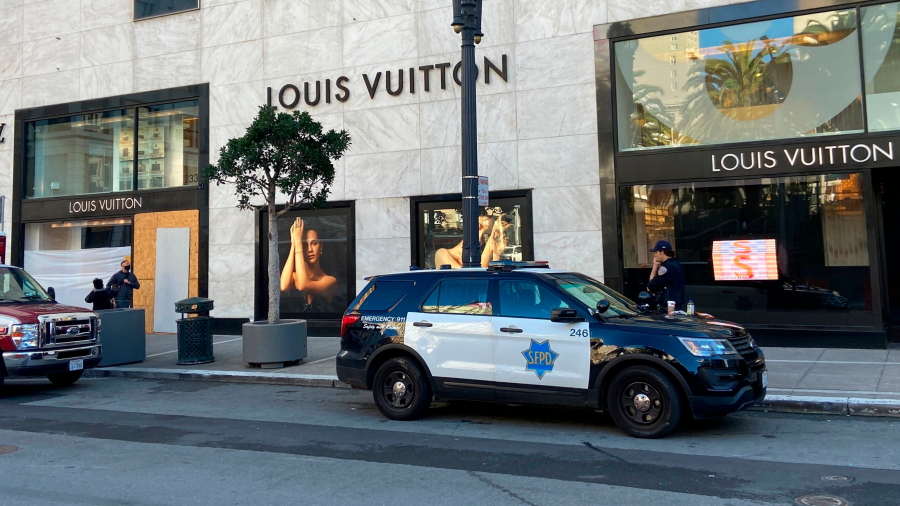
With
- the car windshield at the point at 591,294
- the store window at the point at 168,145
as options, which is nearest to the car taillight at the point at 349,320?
the car windshield at the point at 591,294

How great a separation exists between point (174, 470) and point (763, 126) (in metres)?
11.3

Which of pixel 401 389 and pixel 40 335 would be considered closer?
pixel 401 389

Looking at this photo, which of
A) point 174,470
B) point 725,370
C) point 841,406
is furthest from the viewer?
point 841,406

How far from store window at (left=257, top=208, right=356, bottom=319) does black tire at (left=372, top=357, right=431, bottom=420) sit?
7.63 metres

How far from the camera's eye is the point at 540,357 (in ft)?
24.1

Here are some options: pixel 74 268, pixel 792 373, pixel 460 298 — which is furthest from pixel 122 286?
pixel 792 373

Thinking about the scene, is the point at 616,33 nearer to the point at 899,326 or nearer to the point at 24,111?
the point at 899,326

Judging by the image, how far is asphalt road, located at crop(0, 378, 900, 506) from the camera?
532 centimetres

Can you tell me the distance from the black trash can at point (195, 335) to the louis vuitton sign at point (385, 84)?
5343 mm

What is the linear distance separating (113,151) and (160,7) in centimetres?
400

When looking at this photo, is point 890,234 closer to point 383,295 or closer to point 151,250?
point 383,295

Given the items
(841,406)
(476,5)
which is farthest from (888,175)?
(476,5)

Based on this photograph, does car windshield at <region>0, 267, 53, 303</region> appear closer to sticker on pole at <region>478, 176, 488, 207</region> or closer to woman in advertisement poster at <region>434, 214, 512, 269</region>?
sticker on pole at <region>478, 176, 488, 207</region>

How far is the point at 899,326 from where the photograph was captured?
1263 centimetres
